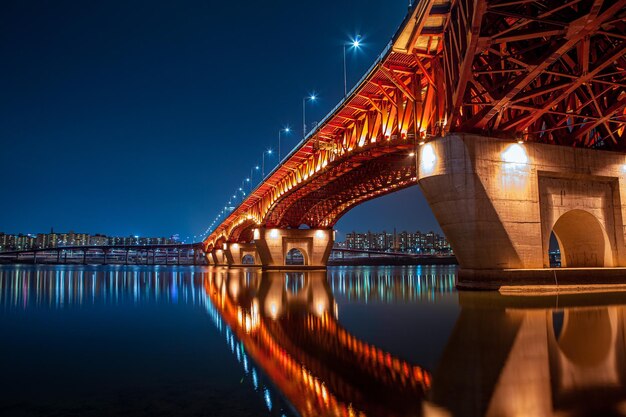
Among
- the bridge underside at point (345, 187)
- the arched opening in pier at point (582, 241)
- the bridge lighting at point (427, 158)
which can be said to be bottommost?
the arched opening in pier at point (582, 241)

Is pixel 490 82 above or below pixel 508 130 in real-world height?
above

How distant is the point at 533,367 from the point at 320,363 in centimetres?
343

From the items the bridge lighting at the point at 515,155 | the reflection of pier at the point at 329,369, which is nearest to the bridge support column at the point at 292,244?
the bridge lighting at the point at 515,155

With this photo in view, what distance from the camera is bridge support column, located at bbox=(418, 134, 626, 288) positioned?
21.4 metres

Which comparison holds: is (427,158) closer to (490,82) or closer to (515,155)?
(515,155)

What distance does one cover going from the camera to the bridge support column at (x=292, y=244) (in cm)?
6944

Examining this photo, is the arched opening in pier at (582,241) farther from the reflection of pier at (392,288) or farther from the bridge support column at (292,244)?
the bridge support column at (292,244)

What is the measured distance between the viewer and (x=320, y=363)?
25.7ft

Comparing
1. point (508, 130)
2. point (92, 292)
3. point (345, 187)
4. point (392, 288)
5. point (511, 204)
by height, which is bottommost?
point (392, 288)

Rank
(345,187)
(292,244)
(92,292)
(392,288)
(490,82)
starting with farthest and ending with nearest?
(292,244) < (345,187) < (392,288) < (92,292) < (490,82)

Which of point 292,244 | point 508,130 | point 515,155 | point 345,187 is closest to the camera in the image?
point 515,155

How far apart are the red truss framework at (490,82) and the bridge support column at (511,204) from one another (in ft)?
3.98

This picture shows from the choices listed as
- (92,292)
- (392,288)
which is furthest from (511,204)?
(92,292)

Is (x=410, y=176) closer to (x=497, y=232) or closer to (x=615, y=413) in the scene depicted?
(x=497, y=232)
